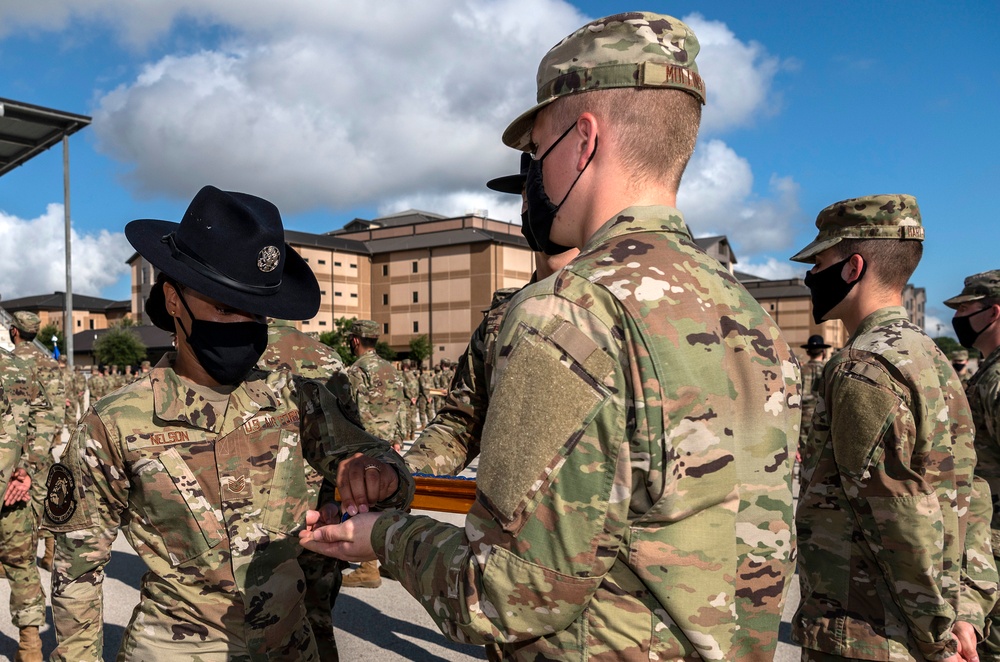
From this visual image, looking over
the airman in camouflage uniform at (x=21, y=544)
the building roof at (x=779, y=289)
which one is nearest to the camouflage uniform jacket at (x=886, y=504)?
the airman in camouflage uniform at (x=21, y=544)

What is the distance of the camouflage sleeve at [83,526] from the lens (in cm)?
219

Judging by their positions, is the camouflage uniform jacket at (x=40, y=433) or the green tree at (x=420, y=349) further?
the green tree at (x=420, y=349)

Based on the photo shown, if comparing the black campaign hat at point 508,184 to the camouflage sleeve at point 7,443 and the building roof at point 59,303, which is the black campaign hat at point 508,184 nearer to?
the camouflage sleeve at point 7,443

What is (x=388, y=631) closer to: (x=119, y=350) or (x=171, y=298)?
(x=171, y=298)

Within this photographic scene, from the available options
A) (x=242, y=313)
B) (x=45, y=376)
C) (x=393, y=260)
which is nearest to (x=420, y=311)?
(x=393, y=260)

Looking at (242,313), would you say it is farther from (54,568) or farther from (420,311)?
(420,311)

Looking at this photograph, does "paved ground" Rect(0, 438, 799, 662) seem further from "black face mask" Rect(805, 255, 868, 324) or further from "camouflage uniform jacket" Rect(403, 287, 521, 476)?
"black face mask" Rect(805, 255, 868, 324)

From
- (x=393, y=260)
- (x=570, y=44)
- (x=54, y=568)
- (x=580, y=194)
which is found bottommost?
(x=54, y=568)

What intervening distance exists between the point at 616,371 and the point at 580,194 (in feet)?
1.63

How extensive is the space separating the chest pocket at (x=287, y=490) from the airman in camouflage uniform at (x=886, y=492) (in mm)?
1975

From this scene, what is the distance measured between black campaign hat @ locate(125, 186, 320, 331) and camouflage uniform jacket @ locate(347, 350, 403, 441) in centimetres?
782

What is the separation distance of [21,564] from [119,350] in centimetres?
5776

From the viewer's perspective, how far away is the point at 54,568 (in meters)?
2.23

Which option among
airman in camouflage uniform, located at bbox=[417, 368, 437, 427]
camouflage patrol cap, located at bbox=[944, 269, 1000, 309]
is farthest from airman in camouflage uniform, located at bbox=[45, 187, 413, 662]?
airman in camouflage uniform, located at bbox=[417, 368, 437, 427]
